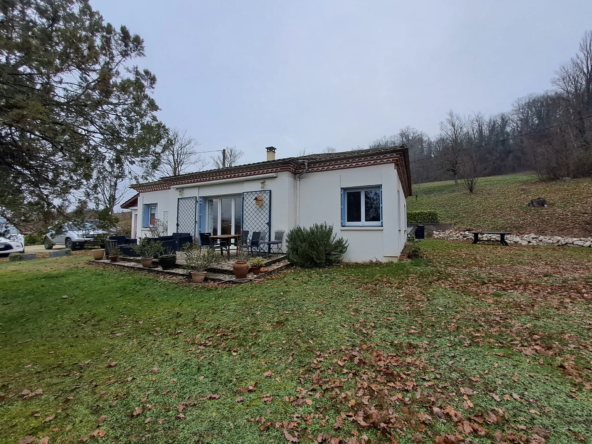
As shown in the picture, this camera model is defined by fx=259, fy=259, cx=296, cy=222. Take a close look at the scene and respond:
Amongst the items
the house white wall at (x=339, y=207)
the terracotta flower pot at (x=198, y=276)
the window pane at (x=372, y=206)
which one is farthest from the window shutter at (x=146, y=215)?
the window pane at (x=372, y=206)

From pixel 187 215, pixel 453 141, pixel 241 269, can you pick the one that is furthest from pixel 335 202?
pixel 453 141

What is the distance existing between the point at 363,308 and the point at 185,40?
422 inches

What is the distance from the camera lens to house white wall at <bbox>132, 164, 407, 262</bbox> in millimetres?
8656

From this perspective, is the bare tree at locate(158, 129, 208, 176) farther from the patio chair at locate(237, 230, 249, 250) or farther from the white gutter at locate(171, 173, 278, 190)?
the patio chair at locate(237, 230, 249, 250)

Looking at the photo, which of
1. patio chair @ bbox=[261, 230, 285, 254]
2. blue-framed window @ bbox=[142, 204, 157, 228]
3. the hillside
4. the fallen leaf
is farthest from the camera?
blue-framed window @ bbox=[142, 204, 157, 228]

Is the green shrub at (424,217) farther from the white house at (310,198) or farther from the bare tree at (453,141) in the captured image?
the white house at (310,198)

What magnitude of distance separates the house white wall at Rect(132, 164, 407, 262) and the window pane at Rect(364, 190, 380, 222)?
345 mm

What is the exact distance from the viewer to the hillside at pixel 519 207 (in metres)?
14.9

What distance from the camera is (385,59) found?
11414mm

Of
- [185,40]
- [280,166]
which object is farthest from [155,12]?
[280,166]

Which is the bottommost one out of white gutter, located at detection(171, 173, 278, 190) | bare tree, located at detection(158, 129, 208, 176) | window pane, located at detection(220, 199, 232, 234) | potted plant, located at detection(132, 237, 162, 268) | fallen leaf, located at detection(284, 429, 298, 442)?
fallen leaf, located at detection(284, 429, 298, 442)

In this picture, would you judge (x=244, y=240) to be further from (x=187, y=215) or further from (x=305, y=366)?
(x=305, y=366)

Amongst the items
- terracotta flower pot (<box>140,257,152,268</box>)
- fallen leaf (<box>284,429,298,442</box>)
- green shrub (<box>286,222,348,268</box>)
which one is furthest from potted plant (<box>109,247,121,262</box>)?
fallen leaf (<box>284,429,298,442</box>)

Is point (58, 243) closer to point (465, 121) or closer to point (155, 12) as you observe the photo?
point (155, 12)
